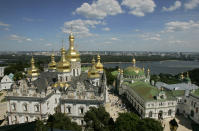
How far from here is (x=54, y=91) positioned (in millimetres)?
21797

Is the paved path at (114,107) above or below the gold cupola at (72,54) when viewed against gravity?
below

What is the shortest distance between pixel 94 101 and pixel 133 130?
6530 mm

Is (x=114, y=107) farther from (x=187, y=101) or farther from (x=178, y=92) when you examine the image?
(x=187, y=101)

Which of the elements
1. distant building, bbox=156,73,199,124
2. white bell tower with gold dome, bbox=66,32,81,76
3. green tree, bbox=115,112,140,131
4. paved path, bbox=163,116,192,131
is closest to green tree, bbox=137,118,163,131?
green tree, bbox=115,112,140,131

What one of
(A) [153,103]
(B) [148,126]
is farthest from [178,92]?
(B) [148,126]

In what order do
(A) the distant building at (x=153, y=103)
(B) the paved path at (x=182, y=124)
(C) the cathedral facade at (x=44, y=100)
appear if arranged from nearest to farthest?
1. (C) the cathedral facade at (x=44, y=100)
2. (B) the paved path at (x=182, y=124)
3. (A) the distant building at (x=153, y=103)

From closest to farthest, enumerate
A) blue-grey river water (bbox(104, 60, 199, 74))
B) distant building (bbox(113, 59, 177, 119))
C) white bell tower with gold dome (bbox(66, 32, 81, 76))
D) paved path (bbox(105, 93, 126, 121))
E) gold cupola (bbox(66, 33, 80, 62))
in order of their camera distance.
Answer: distant building (bbox(113, 59, 177, 119)), paved path (bbox(105, 93, 126, 121)), white bell tower with gold dome (bbox(66, 32, 81, 76)), gold cupola (bbox(66, 33, 80, 62)), blue-grey river water (bbox(104, 60, 199, 74))

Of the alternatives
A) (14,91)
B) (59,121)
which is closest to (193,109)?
(59,121)

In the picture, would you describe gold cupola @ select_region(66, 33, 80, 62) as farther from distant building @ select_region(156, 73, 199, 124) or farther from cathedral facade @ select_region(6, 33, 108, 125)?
distant building @ select_region(156, 73, 199, 124)

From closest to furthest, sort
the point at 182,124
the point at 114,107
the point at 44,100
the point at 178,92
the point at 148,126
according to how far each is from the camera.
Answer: the point at 148,126 < the point at 44,100 < the point at 182,124 < the point at 178,92 < the point at 114,107

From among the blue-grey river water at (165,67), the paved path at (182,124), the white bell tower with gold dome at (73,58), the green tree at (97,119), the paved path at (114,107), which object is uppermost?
the white bell tower with gold dome at (73,58)

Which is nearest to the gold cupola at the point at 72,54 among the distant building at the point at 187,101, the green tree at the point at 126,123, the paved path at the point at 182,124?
the green tree at the point at 126,123

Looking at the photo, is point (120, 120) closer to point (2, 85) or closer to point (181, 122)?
point (181, 122)

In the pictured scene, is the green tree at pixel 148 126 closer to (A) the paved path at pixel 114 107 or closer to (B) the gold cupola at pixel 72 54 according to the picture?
(A) the paved path at pixel 114 107
